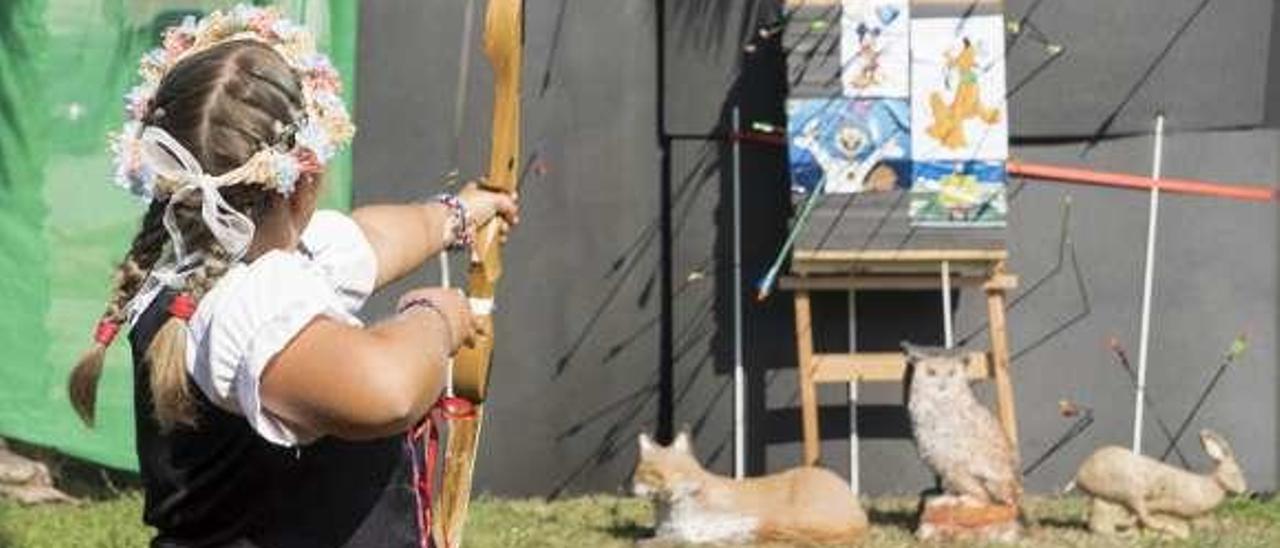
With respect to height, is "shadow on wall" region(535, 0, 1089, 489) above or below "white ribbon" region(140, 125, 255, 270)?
below

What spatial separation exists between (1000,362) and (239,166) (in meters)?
4.13

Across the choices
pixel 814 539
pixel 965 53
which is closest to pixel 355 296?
pixel 814 539

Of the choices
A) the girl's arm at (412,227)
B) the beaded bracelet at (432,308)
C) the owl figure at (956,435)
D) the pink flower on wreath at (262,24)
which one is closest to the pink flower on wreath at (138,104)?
the pink flower on wreath at (262,24)

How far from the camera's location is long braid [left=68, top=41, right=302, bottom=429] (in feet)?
8.05

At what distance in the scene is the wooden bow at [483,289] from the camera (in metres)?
3.09

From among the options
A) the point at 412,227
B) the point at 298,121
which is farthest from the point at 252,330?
the point at 412,227

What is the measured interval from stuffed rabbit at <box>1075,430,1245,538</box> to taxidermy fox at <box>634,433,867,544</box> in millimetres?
647

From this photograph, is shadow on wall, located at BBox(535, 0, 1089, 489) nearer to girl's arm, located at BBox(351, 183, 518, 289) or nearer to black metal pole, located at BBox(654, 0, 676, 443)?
black metal pole, located at BBox(654, 0, 676, 443)

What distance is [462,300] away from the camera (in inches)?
102

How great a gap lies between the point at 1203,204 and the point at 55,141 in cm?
331

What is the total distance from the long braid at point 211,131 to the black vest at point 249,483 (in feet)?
0.11

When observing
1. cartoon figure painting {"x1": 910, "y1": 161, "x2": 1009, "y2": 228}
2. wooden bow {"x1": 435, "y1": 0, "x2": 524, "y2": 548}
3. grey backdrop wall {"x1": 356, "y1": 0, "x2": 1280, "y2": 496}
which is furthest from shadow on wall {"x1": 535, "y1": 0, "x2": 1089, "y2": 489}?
wooden bow {"x1": 435, "y1": 0, "x2": 524, "y2": 548}

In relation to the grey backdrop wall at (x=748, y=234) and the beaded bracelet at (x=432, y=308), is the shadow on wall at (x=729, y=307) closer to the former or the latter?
the grey backdrop wall at (x=748, y=234)

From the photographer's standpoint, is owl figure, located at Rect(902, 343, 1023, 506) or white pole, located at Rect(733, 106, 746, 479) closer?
owl figure, located at Rect(902, 343, 1023, 506)
